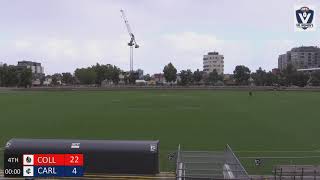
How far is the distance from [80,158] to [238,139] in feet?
95.2

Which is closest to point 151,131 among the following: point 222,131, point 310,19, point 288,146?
point 222,131

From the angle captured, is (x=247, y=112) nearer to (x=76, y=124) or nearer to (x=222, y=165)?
(x=76, y=124)

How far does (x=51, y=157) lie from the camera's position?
44.4 feet
